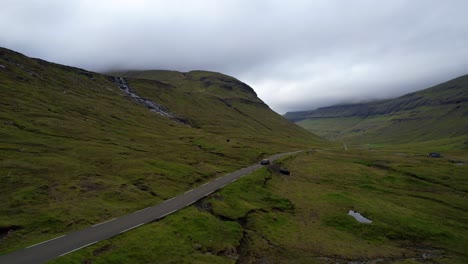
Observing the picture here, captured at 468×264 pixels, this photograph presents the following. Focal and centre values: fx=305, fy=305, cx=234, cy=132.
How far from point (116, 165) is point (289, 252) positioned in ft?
178

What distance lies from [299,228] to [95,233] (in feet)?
116

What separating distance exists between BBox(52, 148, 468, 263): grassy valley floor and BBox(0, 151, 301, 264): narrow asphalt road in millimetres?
1933

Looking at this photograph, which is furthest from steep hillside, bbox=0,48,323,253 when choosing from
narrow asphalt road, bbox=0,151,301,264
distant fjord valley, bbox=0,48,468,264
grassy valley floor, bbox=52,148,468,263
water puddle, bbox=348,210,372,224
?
water puddle, bbox=348,210,372,224

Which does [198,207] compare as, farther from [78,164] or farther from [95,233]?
[78,164]

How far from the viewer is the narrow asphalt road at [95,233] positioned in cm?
3394

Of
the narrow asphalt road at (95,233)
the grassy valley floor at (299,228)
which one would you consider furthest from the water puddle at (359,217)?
the narrow asphalt road at (95,233)

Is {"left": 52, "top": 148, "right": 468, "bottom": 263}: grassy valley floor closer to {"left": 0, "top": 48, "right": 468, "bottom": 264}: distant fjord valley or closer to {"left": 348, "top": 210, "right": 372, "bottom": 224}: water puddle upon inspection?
{"left": 0, "top": 48, "right": 468, "bottom": 264}: distant fjord valley

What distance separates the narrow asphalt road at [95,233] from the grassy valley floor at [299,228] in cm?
193

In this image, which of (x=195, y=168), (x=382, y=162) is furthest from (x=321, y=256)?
(x=382, y=162)

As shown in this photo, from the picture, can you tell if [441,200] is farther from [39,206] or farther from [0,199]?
[0,199]

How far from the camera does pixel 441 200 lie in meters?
90.3

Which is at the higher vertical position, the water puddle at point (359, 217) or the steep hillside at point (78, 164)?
the steep hillside at point (78, 164)

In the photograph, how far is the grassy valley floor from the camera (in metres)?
41.6

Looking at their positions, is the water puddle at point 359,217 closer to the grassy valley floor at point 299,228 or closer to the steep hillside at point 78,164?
the grassy valley floor at point 299,228
